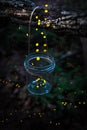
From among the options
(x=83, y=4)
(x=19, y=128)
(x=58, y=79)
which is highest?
(x=83, y=4)

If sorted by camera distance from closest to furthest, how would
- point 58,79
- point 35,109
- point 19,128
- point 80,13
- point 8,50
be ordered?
point 80,13, point 19,128, point 35,109, point 58,79, point 8,50

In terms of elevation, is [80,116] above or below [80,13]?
below

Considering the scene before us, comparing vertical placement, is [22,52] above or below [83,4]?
below

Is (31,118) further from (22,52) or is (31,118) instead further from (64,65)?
(22,52)

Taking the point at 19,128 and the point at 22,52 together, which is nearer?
the point at 19,128

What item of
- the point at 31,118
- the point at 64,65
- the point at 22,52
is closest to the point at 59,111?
the point at 31,118

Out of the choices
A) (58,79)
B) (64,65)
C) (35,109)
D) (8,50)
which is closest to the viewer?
(35,109)

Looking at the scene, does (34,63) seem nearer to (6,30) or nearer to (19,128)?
A: (19,128)

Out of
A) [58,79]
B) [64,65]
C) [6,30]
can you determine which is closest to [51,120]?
[58,79]

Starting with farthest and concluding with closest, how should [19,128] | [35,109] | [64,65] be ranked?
[64,65]
[35,109]
[19,128]
